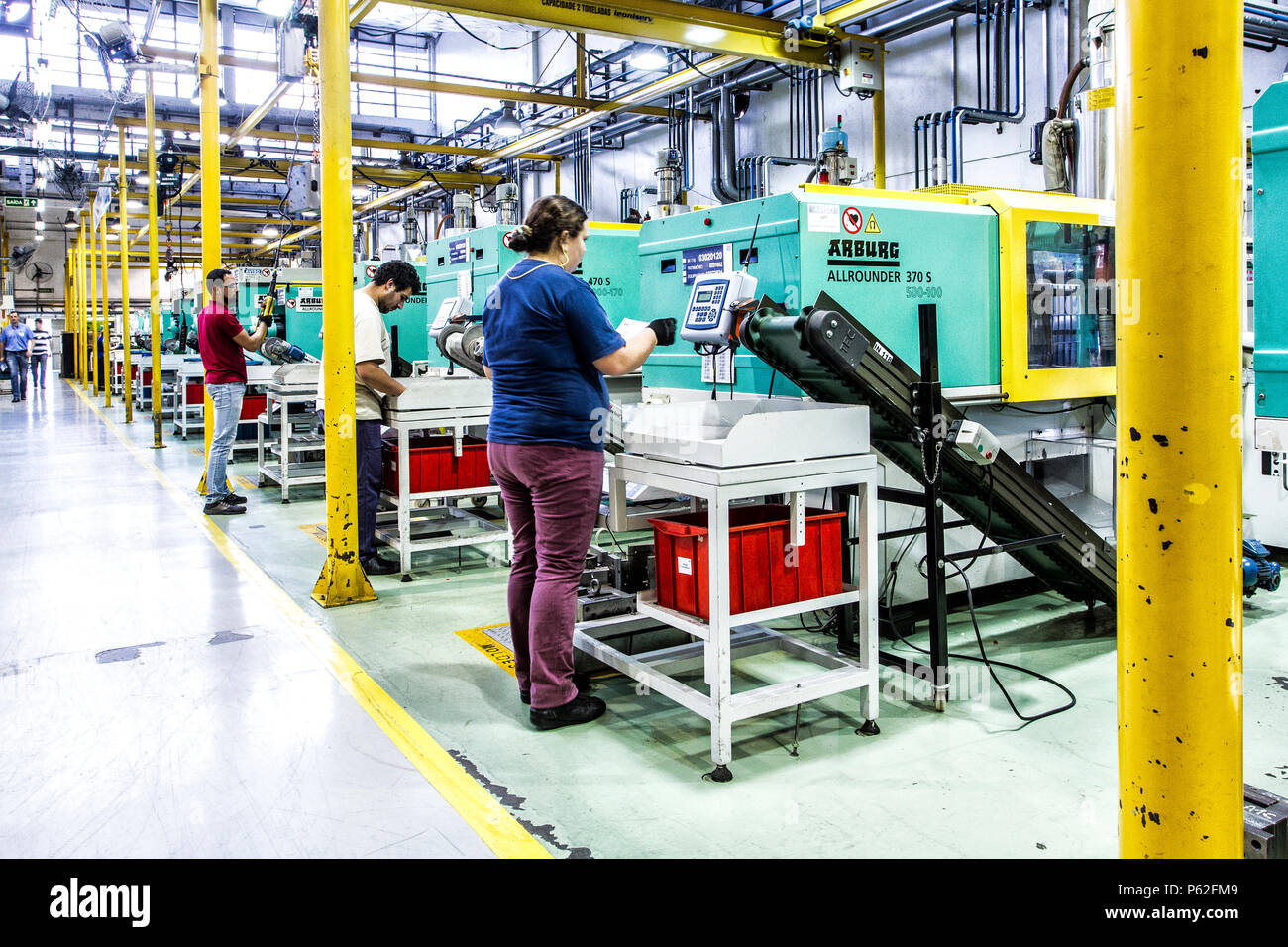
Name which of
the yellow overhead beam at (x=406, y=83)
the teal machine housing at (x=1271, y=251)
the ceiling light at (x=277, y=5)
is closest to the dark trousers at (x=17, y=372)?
the yellow overhead beam at (x=406, y=83)

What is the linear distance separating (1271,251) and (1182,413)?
4.27ft

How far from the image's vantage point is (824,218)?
3943 millimetres

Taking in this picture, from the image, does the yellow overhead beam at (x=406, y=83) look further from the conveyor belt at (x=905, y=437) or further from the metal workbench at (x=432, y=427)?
the conveyor belt at (x=905, y=437)

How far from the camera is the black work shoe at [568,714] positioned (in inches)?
133

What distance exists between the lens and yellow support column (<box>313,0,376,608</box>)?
477 centimetres

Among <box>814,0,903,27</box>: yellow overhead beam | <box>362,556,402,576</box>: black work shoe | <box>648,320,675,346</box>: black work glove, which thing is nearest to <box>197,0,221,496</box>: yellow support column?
<box>362,556,402,576</box>: black work shoe

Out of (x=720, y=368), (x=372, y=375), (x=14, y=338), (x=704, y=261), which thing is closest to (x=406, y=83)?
(x=372, y=375)

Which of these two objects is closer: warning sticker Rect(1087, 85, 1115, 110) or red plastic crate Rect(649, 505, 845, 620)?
red plastic crate Rect(649, 505, 845, 620)

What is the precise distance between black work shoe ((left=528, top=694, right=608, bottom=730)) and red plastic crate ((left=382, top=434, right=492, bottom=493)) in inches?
108

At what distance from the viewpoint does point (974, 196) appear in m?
4.50

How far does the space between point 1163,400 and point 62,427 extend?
15809mm

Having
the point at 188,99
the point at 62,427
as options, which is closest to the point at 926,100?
the point at 188,99

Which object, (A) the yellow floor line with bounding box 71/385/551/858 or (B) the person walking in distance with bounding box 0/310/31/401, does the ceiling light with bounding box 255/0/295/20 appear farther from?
(B) the person walking in distance with bounding box 0/310/31/401
